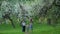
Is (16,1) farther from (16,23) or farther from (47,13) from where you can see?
(47,13)

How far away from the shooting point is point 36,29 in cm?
475

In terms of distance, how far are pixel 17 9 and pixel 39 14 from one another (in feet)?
2.23

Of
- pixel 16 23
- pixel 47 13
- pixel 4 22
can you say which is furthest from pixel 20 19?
pixel 47 13

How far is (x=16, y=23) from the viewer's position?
15.5ft

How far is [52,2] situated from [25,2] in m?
0.82

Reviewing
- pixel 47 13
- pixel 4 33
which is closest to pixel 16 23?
pixel 4 33

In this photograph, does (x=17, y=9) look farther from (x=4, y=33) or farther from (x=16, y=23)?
(x=4, y=33)

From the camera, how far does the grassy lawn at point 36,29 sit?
467 centimetres

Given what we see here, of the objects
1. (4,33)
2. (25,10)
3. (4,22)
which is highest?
(25,10)

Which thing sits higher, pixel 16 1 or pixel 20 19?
pixel 16 1

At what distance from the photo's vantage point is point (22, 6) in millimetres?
4750

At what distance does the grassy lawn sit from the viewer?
→ 15.3ft

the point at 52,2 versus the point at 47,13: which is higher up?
the point at 52,2

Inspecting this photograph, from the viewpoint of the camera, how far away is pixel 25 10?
473 centimetres
